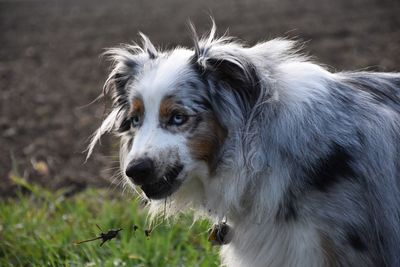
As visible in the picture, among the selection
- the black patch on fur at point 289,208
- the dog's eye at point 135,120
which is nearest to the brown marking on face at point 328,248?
the black patch on fur at point 289,208

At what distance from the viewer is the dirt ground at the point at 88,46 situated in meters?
6.61

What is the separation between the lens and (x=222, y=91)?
2990 millimetres

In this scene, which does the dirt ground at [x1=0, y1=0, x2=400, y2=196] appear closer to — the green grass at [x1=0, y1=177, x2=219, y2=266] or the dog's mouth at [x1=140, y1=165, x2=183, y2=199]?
the green grass at [x1=0, y1=177, x2=219, y2=266]

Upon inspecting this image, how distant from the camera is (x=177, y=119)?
296 cm

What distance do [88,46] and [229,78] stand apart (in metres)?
7.70

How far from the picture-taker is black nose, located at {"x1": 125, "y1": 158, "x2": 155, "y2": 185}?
281 centimetres

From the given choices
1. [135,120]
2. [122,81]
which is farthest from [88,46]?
[135,120]

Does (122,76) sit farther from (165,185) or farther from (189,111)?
(165,185)

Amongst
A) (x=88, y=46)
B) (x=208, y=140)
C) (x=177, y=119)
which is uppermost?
(x=177, y=119)

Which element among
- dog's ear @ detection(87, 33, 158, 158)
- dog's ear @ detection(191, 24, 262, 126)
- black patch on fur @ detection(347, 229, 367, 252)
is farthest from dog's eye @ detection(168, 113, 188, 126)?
black patch on fur @ detection(347, 229, 367, 252)

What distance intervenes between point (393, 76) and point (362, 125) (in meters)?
0.48

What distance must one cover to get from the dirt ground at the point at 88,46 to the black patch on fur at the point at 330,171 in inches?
92.6

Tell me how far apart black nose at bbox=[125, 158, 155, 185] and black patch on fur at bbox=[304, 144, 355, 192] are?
662mm

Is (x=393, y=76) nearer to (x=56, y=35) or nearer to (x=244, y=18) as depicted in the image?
(x=244, y=18)
